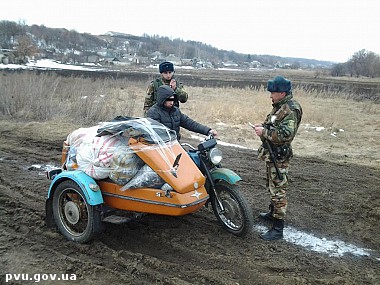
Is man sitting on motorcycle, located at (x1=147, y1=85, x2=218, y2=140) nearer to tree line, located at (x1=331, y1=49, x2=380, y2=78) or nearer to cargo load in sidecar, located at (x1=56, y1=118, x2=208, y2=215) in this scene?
cargo load in sidecar, located at (x1=56, y1=118, x2=208, y2=215)

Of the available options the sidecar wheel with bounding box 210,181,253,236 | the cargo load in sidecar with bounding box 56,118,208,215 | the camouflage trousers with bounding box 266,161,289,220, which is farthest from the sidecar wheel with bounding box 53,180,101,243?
the camouflage trousers with bounding box 266,161,289,220

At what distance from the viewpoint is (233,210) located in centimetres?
437

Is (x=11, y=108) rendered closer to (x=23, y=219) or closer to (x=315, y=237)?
(x=23, y=219)

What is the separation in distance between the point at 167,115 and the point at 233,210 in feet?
5.11

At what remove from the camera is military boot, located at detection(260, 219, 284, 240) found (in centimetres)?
444

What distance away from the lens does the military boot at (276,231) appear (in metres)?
4.44

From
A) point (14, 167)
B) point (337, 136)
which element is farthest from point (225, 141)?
point (14, 167)

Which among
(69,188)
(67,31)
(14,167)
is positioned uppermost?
(67,31)

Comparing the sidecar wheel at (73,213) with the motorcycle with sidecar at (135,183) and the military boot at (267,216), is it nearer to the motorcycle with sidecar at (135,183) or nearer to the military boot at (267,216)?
the motorcycle with sidecar at (135,183)

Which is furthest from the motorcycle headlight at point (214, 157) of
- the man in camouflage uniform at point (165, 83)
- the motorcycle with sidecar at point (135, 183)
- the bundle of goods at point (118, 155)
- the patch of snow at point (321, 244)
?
the man in camouflage uniform at point (165, 83)

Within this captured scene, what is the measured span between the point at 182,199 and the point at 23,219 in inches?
92.0

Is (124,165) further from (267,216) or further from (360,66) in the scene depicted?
(360,66)

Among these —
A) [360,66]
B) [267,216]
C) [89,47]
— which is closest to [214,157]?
[267,216]

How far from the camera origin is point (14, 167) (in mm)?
6852
